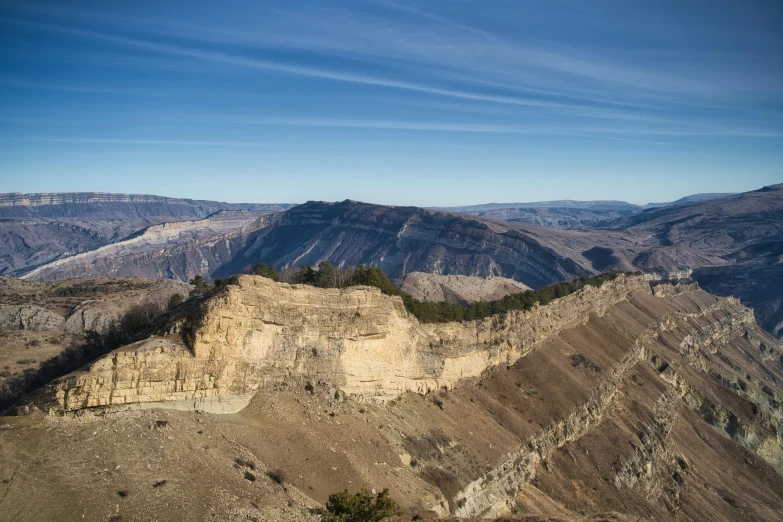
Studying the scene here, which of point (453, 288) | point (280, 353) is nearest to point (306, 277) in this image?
point (280, 353)

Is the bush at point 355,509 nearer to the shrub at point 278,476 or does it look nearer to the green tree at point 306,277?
the shrub at point 278,476

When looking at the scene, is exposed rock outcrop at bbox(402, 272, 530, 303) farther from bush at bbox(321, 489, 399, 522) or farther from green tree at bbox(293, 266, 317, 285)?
bush at bbox(321, 489, 399, 522)

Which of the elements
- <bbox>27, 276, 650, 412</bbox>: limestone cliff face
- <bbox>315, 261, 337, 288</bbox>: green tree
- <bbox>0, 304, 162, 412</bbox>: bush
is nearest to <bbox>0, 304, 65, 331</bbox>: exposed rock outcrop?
<bbox>0, 304, 162, 412</bbox>: bush

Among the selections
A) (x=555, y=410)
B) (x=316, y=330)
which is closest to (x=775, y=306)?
(x=555, y=410)

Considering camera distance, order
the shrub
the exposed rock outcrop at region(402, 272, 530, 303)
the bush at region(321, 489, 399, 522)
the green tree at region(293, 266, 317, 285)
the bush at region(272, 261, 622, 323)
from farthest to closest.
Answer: the exposed rock outcrop at region(402, 272, 530, 303) < the green tree at region(293, 266, 317, 285) < the bush at region(272, 261, 622, 323) < the shrub < the bush at region(321, 489, 399, 522)

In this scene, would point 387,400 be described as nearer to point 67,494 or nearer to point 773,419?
point 67,494

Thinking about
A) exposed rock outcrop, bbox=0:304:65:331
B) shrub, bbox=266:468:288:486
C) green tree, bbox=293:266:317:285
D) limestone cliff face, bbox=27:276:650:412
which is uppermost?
green tree, bbox=293:266:317:285
